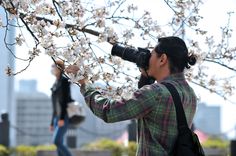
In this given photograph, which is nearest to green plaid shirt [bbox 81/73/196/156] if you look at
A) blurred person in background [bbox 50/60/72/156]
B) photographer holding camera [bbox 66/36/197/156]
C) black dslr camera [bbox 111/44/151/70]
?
photographer holding camera [bbox 66/36/197/156]

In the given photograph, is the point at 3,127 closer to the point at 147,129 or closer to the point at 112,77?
the point at 112,77

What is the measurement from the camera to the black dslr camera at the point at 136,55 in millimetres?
3053

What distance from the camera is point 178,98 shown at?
2910 millimetres

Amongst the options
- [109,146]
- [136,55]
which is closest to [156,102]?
[136,55]

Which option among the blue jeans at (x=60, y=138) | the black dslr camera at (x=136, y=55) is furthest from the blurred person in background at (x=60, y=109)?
the black dslr camera at (x=136, y=55)

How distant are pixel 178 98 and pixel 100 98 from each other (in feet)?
1.21

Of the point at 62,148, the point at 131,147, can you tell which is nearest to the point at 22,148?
the point at 131,147

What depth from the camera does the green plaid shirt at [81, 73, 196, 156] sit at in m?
2.88

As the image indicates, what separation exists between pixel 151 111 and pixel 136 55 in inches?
13.3

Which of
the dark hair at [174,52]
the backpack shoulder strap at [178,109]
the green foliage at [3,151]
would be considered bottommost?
the green foliage at [3,151]

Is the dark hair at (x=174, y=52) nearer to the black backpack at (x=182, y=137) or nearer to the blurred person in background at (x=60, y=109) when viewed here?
the black backpack at (x=182, y=137)

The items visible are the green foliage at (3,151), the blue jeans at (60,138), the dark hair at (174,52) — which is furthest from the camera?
the green foliage at (3,151)

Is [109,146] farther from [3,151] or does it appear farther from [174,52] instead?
[174,52]

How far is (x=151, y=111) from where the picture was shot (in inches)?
114
